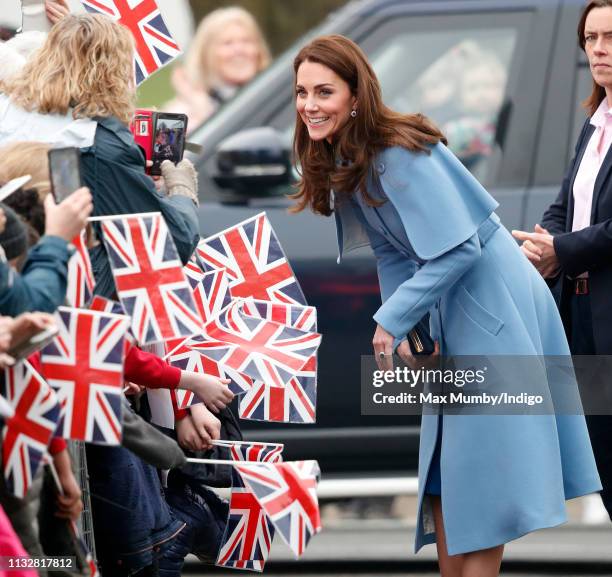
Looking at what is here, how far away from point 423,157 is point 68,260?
1129 millimetres

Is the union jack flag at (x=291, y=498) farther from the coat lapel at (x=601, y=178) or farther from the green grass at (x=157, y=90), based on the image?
the green grass at (x=157, y=90)

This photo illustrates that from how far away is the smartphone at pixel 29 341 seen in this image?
3.27 m

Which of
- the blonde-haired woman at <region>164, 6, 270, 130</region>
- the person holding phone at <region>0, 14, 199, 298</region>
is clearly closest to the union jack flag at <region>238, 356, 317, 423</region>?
the person holding phone at <region>0, 14, 199, 298</region>

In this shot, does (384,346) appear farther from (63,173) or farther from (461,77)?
(461,77)

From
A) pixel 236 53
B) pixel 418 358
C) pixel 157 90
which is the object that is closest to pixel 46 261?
pixel 418 358

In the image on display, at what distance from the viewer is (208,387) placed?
164 inches

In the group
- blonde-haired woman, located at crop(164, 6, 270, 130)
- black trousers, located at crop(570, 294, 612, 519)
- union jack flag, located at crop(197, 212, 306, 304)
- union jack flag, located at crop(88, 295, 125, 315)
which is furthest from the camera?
blonde-haired woman, located at crop(164, 6, 270, 130)

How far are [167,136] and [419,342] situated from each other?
88 cm

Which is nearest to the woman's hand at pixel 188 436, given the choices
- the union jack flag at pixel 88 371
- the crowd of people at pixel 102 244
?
the crowd of people at pixel 102 244

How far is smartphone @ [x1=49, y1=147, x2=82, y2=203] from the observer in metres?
3.54

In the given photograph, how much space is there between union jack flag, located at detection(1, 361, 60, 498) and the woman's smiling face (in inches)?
46.9

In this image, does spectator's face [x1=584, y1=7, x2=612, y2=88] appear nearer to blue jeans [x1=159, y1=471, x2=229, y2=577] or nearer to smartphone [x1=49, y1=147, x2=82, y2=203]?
blue jeans [x1=159, y1=471, x2=229, y2=577]

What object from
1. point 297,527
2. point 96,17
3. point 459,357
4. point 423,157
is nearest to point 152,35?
point 96,17

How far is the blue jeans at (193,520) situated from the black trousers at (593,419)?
1.15 m
